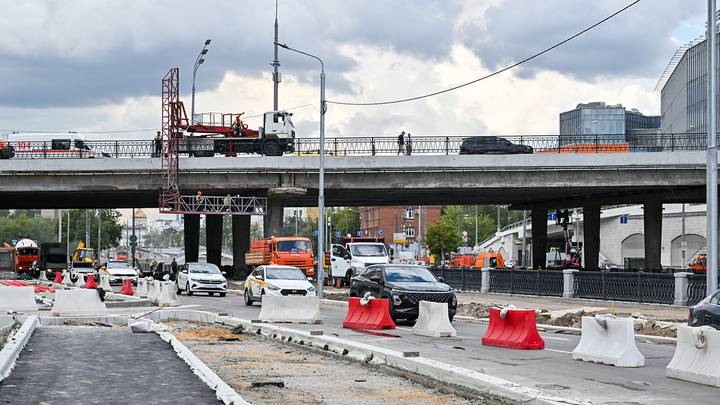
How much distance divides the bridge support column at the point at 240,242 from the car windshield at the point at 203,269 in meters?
25.9

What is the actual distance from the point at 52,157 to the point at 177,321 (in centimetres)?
3546

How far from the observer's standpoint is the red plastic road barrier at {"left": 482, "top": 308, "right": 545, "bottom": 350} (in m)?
19.1

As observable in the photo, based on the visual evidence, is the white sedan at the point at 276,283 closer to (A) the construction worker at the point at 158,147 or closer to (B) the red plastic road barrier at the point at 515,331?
(B) the red plastic road barrier at the point at 515,331

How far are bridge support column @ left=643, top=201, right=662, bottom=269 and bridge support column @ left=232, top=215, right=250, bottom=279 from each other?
2675 centimetres

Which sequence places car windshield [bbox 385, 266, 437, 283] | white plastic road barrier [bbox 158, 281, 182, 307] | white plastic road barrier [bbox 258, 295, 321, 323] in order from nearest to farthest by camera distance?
car windshield [bbox 385, 266, 437, 283] → white plastic road barrier [bbox 258, 295, 321, 323] → white plastic road barrier [bbox 158, 281, 182, 307]

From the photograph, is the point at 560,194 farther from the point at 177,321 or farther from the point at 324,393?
the point at 324,393

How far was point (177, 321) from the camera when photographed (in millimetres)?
28250

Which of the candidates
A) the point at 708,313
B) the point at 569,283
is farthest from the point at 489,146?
the point at 708,313

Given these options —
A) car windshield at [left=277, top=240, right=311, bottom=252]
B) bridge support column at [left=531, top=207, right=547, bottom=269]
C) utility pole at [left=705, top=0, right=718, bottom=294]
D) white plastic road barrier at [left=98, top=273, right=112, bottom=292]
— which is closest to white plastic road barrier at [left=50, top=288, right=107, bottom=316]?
utility pole at [left=705, top=0, right=718, bottom=294]

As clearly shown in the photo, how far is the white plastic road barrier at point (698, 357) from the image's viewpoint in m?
13.3

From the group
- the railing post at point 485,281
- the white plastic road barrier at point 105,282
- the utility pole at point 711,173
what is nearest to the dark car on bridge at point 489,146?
the railing post at point 485,281

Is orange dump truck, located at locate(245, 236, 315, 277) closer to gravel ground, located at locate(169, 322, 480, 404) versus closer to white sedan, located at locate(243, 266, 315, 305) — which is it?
white sedan, located at locate(243, 266, 315, 305)

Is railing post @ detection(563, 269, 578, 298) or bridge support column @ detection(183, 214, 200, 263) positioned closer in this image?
railing post @ detection(563, 269, 578, 298)

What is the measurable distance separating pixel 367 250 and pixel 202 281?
11.2m
